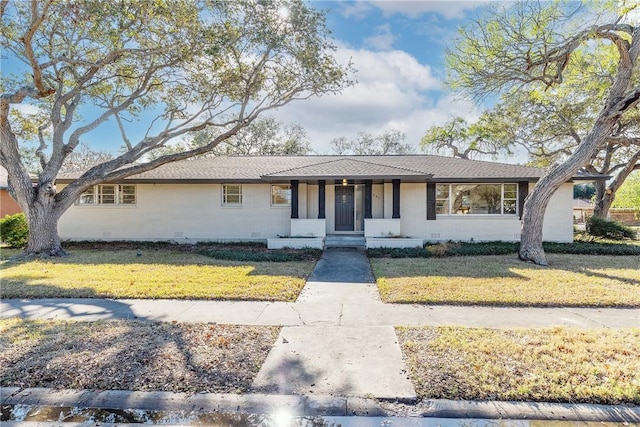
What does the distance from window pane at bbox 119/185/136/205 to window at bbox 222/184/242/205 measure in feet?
13.2

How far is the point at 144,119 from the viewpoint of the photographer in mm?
14508

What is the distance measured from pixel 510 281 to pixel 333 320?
4696mm

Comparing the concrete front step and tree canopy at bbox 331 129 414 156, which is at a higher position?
tree canopy at bbox 331 129 414 156

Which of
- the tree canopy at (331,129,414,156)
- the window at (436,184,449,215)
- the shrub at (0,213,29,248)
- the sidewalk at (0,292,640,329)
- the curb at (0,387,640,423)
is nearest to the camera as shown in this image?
the curb at (0,387,640,423)

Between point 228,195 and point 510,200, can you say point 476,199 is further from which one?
point 228,195

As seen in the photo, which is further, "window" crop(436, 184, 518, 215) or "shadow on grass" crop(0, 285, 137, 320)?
"window" crop(436, 184, 518, 215)

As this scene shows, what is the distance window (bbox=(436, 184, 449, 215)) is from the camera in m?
13.8

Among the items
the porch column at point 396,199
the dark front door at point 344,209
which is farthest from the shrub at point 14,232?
the porch column at point 396,199

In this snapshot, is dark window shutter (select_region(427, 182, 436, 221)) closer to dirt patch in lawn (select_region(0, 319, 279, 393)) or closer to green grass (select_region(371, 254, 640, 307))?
green grass (select_region(371, 254, 640, 307))

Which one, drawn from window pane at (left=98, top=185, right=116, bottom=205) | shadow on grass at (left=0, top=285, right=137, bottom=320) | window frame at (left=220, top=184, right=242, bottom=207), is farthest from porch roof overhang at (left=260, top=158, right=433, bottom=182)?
shadow on grass at (left=0, top=285, right=137, bottom=320)

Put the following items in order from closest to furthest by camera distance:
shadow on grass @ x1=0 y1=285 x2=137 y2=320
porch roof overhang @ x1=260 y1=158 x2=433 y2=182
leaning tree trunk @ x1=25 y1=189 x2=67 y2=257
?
shadow on grass @ x1=0 y1=285 x2=137 y2=320, leaning tree trunk @ x1=25 y1=189 x2=67 y2=257, porch roof overhang @ x1=260 y1=158 x2=433 y2=182

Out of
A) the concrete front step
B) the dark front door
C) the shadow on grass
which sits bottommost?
the shadow on grass

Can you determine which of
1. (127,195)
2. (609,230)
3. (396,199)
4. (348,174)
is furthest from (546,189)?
(127,195)

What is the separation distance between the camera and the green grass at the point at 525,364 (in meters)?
3.01
